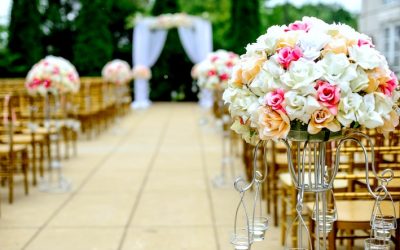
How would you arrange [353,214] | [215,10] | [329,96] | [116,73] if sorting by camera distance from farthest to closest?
[215,10] → [116,73] → [353,214] → [329,96]

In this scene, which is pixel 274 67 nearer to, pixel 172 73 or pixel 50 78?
pixel 50 78

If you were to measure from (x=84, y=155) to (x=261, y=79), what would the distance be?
25.0 feet

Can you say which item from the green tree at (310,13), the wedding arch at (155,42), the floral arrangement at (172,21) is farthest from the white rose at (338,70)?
the wedding arch at (155,42)

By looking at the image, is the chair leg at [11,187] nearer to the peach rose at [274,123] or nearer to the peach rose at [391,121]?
the peach rose at [274,123]

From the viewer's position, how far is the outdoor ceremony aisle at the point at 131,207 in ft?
15.9

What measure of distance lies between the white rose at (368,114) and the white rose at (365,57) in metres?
0.11

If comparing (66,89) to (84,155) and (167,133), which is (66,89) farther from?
(167,133)

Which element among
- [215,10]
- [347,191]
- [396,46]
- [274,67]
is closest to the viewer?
[274,67]

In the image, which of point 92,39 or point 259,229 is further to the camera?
Answer: point 92,39

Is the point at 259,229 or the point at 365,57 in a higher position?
the point at 365,57

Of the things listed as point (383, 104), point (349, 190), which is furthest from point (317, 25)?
point (349, 190)

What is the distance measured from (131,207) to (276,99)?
4016 mm

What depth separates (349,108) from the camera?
7.09 ft

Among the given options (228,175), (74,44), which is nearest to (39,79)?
(228,175)
